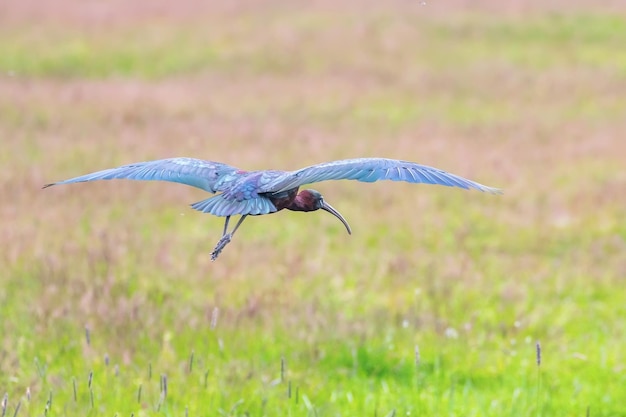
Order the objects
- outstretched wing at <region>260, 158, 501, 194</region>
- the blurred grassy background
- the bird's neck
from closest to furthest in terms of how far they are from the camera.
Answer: outstretched wing at <region>260, 158, 501, 194</region> < the bird's neck < the blurred grassy background

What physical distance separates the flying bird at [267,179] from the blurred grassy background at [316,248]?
913 mm

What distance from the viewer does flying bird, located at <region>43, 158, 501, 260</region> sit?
3539 mm

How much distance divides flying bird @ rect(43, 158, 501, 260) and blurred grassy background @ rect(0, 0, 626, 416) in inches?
35.9

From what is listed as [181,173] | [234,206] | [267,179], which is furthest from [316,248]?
[234,206]

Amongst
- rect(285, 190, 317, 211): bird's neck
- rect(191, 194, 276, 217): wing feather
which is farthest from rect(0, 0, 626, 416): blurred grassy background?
rect(191, 194, 276, 217): wing feather

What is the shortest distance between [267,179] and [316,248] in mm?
4875

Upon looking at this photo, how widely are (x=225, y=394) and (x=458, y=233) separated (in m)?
5.03

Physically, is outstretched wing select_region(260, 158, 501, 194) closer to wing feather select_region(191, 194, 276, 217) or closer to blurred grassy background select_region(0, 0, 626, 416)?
wing feather select_region(191, 194, 276, 217)

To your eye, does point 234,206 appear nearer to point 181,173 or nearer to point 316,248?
point 181,173

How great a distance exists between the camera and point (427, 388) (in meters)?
5.39

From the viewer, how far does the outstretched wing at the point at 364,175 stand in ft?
11.6

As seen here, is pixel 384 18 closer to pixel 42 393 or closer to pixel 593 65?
pixel 593 65

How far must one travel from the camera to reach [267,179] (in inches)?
147

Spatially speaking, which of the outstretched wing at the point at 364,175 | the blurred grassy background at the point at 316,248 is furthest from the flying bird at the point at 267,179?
the blurred grassy background at the point at 316,248
